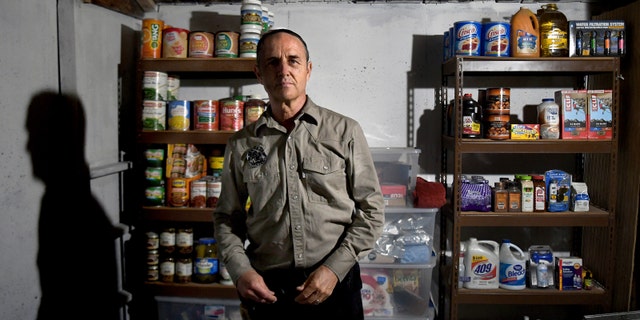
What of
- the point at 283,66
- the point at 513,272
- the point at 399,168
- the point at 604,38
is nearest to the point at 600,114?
the point at 604,38

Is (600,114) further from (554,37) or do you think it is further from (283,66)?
(283,66)

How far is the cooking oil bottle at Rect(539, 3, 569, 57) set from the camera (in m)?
2.95

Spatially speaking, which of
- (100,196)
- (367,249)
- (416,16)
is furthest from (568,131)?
(100,196)

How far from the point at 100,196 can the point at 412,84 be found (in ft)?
6.77

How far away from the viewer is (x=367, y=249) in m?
1.70

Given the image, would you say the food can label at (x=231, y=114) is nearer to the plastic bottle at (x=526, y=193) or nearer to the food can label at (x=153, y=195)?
the food can label at (x=153, y=195)

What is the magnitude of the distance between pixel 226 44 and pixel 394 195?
133cm

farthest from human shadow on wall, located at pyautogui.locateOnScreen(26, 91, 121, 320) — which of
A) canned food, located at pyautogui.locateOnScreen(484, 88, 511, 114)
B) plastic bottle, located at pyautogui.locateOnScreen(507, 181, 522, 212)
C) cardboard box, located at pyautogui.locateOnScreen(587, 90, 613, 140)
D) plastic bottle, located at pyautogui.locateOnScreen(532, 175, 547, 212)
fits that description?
cardboard box, located at pyautogui.locateOnScreen(587, 90, 613, 140)

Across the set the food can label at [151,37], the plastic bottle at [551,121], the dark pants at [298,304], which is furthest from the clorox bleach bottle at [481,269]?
the food can label at [151,37]

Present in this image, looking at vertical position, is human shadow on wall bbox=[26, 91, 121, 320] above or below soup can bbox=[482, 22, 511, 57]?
below

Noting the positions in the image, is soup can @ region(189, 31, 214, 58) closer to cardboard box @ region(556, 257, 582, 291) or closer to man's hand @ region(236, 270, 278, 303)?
man's hand @ region(236, 270, 278, 303)

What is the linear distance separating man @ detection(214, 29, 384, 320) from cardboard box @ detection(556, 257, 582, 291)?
72.1 inches

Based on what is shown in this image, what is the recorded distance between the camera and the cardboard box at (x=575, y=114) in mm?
2965

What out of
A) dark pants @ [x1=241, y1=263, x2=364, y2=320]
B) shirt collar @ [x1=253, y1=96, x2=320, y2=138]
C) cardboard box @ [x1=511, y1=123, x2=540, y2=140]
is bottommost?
dark pants @ [x1=241, y1=263, x2=364, y2=320]
